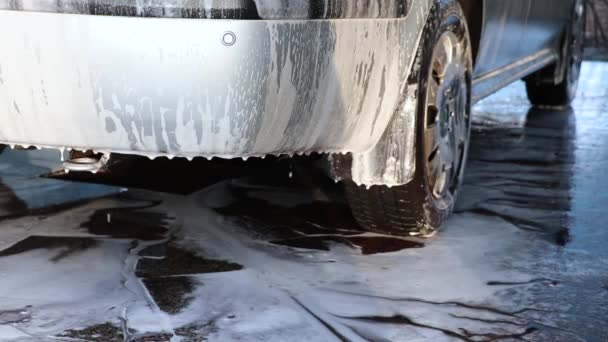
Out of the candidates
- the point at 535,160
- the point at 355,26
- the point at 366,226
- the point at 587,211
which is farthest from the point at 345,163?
the point at 535,160

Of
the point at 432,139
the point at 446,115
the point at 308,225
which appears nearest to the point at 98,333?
the point at 308,225

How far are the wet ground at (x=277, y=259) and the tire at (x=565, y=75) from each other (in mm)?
1830

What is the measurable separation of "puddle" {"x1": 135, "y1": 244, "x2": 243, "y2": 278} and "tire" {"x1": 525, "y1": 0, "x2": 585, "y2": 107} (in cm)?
392

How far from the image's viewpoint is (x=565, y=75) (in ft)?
22.5

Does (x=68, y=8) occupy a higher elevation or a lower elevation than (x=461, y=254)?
higher

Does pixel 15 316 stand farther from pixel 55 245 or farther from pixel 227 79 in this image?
pixel 227 79

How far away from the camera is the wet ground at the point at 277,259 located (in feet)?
8.91

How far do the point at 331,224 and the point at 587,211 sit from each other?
1112 mm

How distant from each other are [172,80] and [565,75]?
484 cm

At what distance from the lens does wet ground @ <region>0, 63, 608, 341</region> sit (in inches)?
107

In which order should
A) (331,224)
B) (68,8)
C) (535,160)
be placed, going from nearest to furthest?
(68,8)
(331,224)
(535,160)

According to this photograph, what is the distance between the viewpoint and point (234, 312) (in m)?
2.80

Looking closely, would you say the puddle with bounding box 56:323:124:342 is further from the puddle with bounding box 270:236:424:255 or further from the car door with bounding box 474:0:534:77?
the car door with bounding box 474:0:534:77

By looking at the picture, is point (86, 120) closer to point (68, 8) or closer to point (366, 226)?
point (68, 8)
